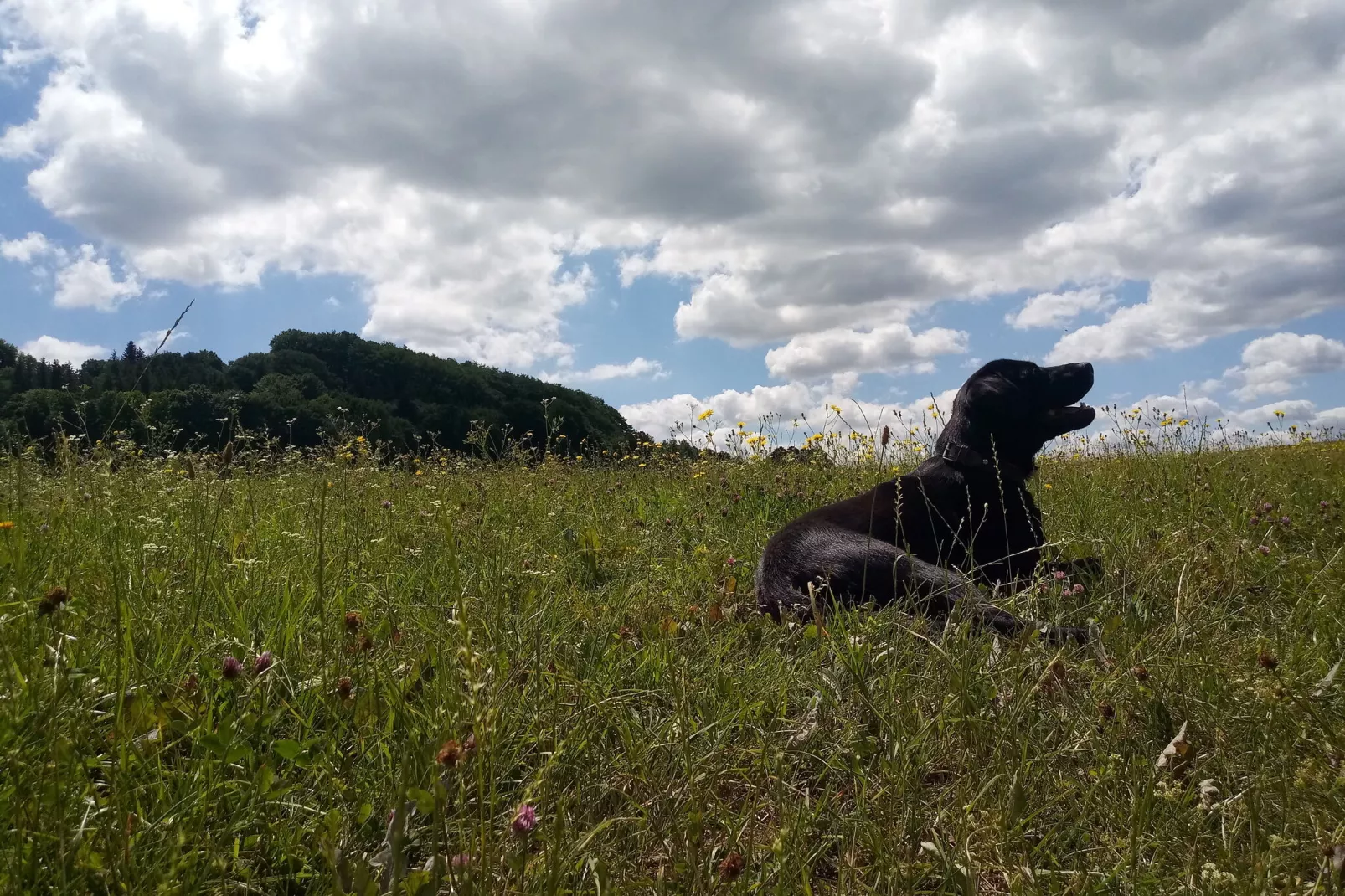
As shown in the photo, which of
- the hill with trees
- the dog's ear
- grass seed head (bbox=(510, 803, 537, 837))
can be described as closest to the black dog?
the dog's ear

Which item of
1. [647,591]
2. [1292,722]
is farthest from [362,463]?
[1292,722]

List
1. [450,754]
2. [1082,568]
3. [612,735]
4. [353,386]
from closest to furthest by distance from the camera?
[450,754] → [612,735] → [1082,568] → [353,386]

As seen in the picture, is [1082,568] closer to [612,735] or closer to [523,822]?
[612,735]

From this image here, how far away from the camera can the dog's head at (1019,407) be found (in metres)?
4.96

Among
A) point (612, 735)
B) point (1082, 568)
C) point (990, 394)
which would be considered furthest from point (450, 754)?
point (990, 394)

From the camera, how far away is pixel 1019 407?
5020mm

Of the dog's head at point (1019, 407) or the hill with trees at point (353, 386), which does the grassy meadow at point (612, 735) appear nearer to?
the dog's head at point (1019, 407)

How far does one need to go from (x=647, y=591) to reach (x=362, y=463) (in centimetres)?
196

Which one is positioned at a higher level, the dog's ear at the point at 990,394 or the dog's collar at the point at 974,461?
the dog's ear at the point at 990,394

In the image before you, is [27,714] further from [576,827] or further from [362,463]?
[362,463]

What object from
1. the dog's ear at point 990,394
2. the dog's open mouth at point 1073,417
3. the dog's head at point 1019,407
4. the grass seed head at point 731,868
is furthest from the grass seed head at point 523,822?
the dog's open mouth at point 1073,417

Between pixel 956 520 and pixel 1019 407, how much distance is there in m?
1.00

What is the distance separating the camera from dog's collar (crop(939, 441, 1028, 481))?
4.69 metres

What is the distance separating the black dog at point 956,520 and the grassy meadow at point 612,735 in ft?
1.38
